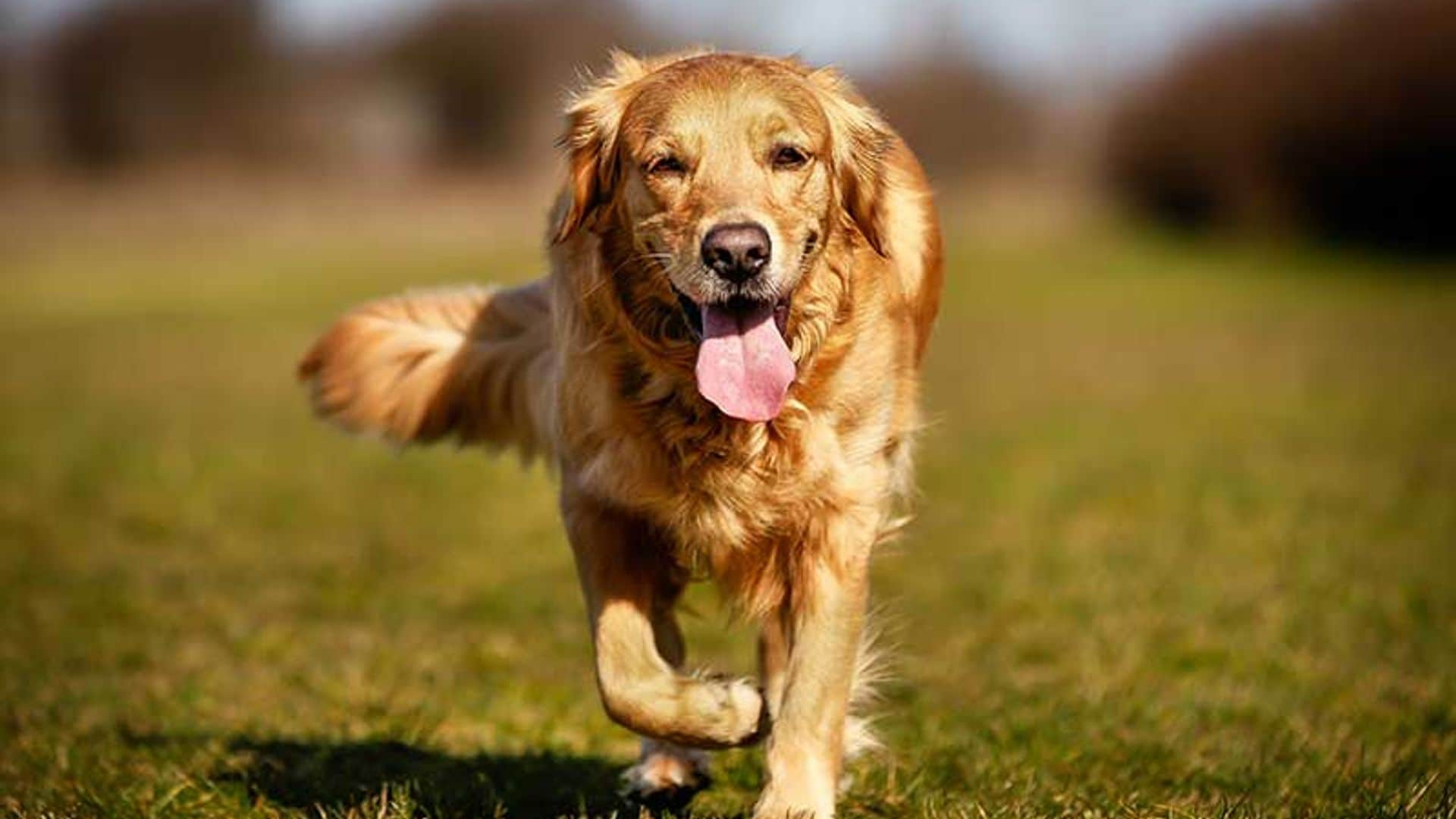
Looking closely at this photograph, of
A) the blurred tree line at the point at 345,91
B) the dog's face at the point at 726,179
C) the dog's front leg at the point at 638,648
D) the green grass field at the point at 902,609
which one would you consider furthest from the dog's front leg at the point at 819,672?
the blurred tree line at the point at 345,91

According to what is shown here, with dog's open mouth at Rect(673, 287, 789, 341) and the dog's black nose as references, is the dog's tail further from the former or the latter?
the dog's black nose

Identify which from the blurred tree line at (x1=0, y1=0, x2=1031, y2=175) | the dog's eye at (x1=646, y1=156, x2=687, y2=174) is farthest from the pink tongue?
the blurred tree line at (x1=0, y1=0, x2=1031, y2=175)

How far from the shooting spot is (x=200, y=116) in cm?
4778

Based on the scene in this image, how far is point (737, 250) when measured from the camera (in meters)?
3.61

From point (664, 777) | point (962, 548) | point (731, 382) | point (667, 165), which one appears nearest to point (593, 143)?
point (667, 165)

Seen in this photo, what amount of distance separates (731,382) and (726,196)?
0.40 m

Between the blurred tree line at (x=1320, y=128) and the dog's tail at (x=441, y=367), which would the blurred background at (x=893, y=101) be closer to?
the blurred tree line at (x=1320, y=128)

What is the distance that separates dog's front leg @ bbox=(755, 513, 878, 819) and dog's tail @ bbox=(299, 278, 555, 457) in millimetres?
1067

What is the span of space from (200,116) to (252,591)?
42860 mm

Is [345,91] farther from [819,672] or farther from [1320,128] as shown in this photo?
[819,672]

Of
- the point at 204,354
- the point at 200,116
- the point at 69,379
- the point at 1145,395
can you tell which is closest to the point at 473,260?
the point at 204,354

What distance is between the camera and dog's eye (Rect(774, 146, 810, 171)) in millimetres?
3861

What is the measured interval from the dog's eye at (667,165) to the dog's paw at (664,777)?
1.40m

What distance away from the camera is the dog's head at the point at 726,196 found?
3.71m
